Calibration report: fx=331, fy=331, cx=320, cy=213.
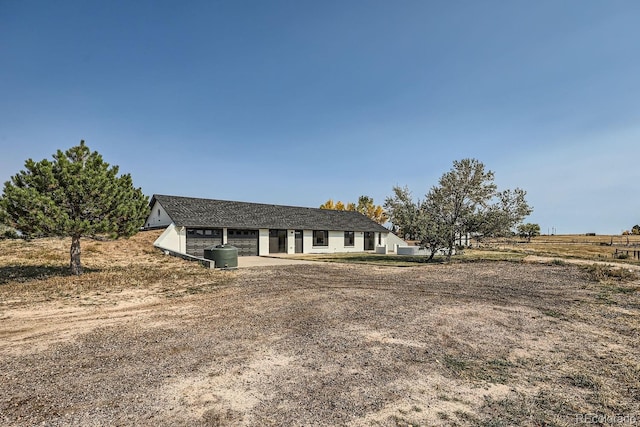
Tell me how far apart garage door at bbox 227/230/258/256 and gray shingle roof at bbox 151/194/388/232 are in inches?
31.5

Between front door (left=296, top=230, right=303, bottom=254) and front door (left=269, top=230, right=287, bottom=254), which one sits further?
front door (left=296, top=230, right=303, bottom=254)

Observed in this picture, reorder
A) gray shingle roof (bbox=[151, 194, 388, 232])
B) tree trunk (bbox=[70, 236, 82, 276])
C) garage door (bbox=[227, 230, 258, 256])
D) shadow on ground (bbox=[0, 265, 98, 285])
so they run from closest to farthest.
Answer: shadow on ground (bbox=[0, 265, 98, 285]), tree trunk (bbox=[70, 236, 82, 276]), gray shingle roof (bbox=[151, 194, 388, 232]), garage door (bbox=[227, 230, 258, 256])

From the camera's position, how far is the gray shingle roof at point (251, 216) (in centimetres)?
2917

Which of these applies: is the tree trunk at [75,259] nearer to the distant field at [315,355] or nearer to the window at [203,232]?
the distant field at [315,355]

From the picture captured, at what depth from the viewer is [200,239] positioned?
92.9ft

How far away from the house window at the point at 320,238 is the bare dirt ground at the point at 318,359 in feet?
83.9

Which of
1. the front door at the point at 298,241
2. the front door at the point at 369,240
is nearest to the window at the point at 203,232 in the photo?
the front door at the point at 298,241

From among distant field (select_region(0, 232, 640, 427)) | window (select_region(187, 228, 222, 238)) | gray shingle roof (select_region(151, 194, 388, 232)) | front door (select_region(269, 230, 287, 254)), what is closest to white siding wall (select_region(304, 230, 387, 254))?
gray shingle roof (select_region(151, 194, 388, 232))

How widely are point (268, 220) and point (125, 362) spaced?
1123 inches

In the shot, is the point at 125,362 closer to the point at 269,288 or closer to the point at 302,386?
the point at 302,386

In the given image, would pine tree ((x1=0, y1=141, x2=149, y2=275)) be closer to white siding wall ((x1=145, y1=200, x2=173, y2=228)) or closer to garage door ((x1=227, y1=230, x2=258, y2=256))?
white siding wall ((x1=145, y1=200, x2=173, y2=228))

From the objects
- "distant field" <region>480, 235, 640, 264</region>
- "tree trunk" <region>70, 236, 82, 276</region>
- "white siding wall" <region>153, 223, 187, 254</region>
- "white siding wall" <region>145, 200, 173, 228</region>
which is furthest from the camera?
"white siding wall" <region>145, 200, 173, 228</region>

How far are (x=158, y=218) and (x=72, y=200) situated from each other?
17.0 meters

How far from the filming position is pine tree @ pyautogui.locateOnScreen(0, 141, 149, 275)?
12570mm
